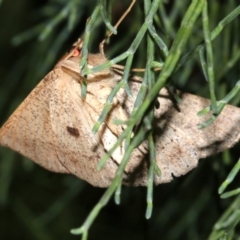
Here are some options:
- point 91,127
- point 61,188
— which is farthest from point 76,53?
point 61,188

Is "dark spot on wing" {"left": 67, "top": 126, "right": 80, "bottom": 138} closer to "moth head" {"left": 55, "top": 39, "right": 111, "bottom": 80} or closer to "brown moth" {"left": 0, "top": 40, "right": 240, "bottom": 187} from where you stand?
"brown moth" {"left": 0, "top": 40, "right": 240, "bottom": 187}

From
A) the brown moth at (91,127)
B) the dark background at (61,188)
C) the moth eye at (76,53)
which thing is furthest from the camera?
the dark background at (61,188)

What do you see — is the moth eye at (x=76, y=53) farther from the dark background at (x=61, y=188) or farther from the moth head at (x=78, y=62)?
the dark background at (x=61, y=188)

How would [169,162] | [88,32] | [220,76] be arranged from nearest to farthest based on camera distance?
[88,32], [169,162], [220,76]

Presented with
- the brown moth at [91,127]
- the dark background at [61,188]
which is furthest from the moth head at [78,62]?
the dark background at [61,188]

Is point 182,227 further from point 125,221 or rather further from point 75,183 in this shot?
point 125,221

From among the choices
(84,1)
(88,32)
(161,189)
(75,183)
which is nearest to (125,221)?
(161,189)

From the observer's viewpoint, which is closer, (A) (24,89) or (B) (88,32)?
(B) (88,32)

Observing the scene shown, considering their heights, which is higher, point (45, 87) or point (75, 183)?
point (45, 87)
